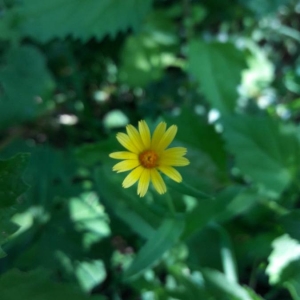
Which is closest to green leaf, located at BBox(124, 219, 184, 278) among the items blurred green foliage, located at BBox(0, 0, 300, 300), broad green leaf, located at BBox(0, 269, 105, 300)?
blurred green foliage, located at BBox(0, 0, 300, 300)

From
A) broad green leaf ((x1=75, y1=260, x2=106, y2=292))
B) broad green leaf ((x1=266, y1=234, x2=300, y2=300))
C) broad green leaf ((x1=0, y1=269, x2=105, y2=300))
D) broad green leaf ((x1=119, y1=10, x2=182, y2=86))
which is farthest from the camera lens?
broad green leaf ((x1=119, y1=10, x2=182, y2=86))

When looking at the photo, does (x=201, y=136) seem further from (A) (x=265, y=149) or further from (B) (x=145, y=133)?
(B) (x=145, y=133)

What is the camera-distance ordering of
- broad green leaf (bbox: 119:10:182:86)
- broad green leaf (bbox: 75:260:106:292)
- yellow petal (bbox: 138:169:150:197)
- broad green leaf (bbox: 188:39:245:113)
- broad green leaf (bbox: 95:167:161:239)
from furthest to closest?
broad green leaf (bbox: 119:10:182:86) < broad green leaf (bbox: 188:39:245:113) < broad green leaf (bbox: 75:260:106:292) < broad green leaf (bbox: 95:167:161:239) < yellow petal (bbox: 138:169:150:197)

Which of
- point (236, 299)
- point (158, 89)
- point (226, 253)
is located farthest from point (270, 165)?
point (158, 89)

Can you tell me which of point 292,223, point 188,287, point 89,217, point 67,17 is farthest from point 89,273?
point 67,17

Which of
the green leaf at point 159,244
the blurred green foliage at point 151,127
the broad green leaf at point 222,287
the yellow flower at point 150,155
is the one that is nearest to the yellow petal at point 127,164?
the yellow flower at point 150,155

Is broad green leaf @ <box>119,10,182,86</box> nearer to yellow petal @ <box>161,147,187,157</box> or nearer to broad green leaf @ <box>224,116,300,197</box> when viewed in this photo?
broad green leaf @ <box>224,116,300,197</box>

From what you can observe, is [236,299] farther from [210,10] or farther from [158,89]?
[210,10]
